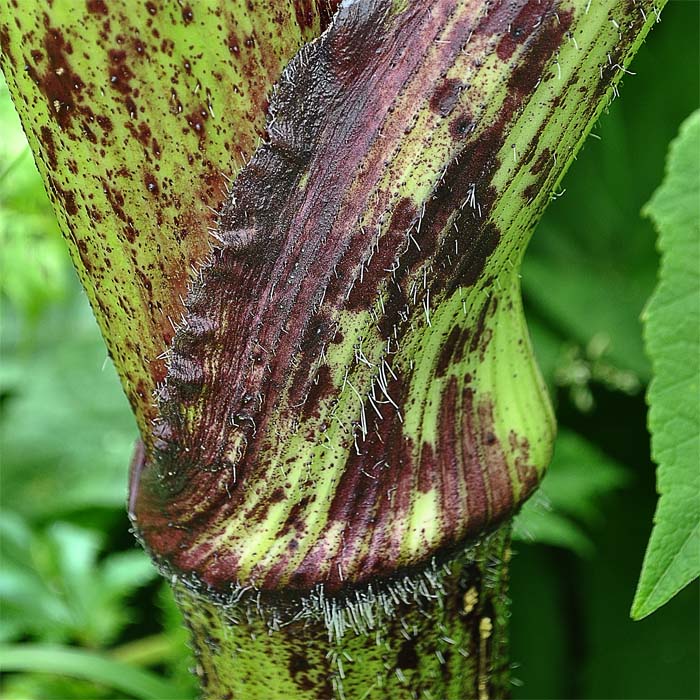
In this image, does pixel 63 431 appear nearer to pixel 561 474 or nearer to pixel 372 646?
pixel 561 474

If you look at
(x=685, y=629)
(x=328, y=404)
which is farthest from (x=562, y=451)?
(x=328, y=404)

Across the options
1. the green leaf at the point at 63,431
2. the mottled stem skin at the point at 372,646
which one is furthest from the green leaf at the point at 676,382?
the green leaf at the point at 63,431

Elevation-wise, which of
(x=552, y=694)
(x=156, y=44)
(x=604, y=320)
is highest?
(x=604, y=320)

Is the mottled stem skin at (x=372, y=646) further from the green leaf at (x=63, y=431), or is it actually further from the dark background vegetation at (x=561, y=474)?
the green leaf at (x=63, y=431)

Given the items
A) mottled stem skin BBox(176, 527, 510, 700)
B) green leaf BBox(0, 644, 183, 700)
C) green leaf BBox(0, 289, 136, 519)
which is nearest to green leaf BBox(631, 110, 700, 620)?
mottled stem skin BBox(176, 527, 510, 700)

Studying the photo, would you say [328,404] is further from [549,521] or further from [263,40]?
[549,521]
